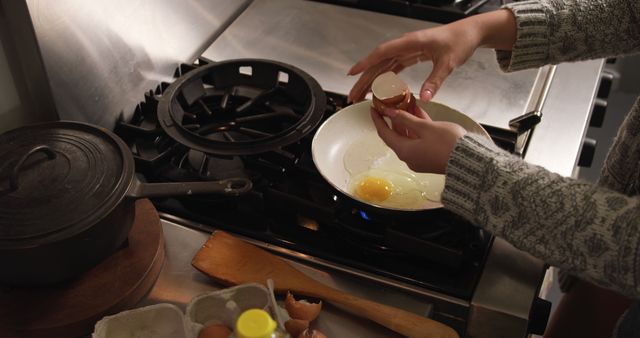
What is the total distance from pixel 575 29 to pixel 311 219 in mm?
524

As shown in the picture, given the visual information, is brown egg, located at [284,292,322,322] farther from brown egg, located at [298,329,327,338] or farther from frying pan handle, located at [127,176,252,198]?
frying pan handle, located at [127,176,252,198]

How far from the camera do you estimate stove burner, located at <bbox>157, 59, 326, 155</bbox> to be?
100 cm

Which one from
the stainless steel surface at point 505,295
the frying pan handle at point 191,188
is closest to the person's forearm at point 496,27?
the stainless steel surface at point 505,295

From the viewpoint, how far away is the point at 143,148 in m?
1.07

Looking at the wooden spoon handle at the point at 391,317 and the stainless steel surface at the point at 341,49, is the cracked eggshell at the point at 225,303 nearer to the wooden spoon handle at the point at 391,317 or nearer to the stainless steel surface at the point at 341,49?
the wooden spoon handle at the point at 391,317

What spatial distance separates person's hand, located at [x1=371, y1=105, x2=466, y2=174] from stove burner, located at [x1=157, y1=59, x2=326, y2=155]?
181 millimetres

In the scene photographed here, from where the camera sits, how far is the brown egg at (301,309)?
81 centimetres

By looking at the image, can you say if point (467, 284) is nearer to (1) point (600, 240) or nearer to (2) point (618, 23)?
(1) point (600, 240)

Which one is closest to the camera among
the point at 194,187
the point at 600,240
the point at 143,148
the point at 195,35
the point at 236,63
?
the point at 600,240

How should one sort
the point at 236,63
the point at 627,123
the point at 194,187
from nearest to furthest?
the point at 194,187 < the point at 627,123 < the point at 236,63

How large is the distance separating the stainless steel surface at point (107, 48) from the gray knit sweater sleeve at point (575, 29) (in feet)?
2.22

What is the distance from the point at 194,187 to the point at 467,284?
0.40m

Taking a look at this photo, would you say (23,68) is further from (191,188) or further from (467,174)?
(467,174)

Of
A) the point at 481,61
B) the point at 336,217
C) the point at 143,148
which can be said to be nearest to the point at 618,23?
the point at 481,61
